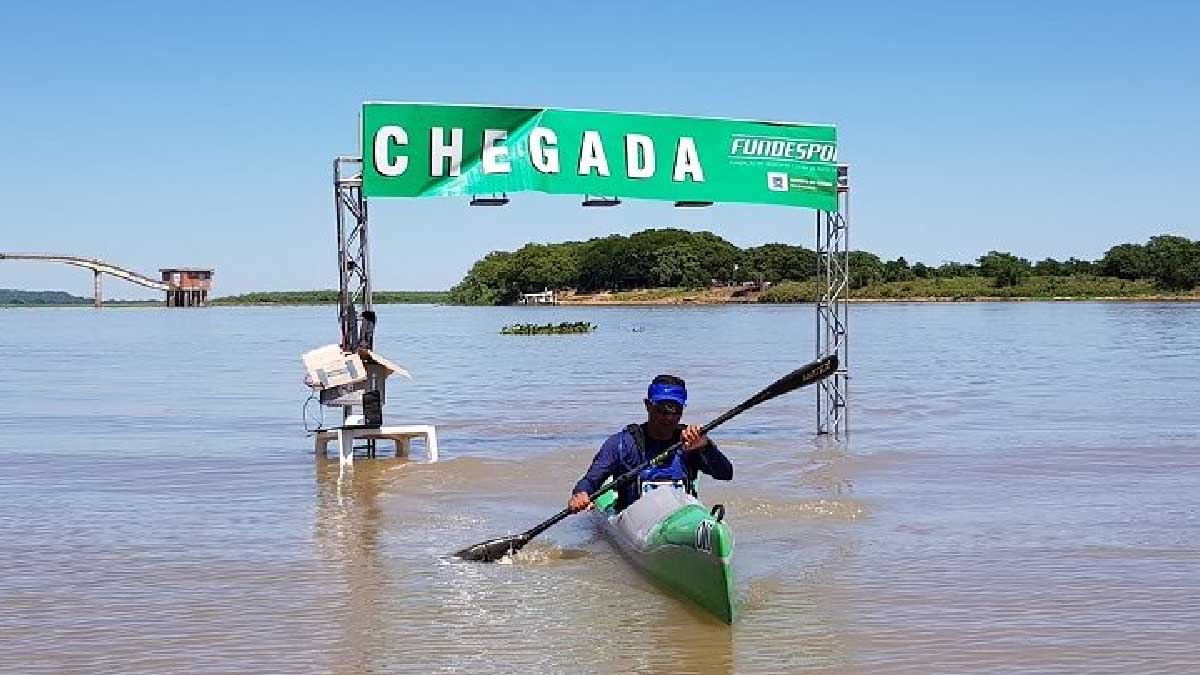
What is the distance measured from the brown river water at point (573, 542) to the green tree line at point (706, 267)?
94338mm

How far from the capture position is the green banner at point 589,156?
1591cm

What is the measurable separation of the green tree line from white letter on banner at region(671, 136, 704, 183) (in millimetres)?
103880

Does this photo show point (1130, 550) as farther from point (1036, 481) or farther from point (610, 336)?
point (610, 336)

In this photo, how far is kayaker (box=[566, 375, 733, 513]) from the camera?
33.1ft

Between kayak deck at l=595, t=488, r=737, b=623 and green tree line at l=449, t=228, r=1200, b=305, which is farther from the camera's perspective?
green tree line at l=449, t=228, r=1200, b=305

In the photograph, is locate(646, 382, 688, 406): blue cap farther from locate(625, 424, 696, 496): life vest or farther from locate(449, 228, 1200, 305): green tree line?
locate(449, 228, 1200, 305): green tree line

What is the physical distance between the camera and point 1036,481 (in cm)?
1524

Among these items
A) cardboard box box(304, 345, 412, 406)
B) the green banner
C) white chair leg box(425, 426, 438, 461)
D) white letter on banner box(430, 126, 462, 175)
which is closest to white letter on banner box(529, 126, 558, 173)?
the green banner

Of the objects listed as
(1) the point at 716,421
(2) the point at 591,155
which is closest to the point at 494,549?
(1) the point at 716,421

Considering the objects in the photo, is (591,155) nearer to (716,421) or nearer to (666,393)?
(716,421)

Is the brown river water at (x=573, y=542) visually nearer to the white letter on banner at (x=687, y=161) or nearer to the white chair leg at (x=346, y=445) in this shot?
the white chair leg at (x=346, y=445)

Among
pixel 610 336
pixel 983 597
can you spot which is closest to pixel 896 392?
pixel 983 597

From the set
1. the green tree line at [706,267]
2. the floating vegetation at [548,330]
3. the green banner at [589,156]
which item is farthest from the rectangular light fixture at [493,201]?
the green tree line at [706,267]

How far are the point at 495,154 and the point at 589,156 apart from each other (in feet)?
3.79
